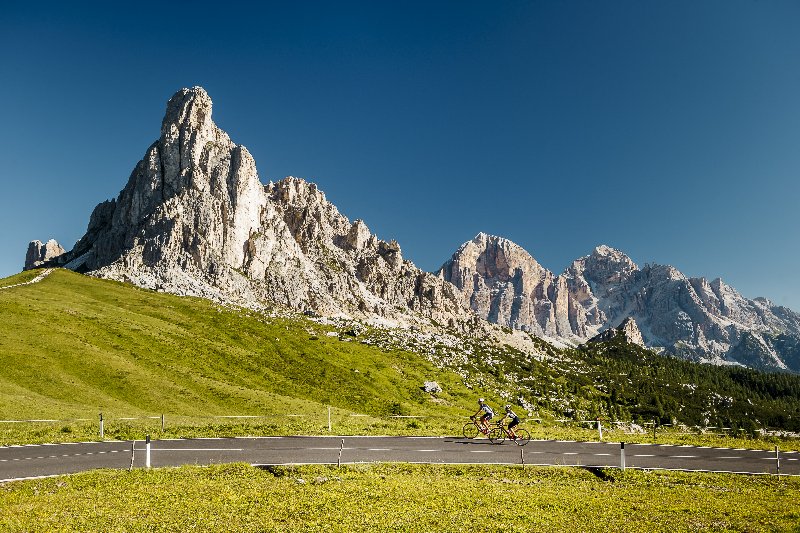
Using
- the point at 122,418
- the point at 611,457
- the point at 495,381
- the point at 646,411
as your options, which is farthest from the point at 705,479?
the point at 646,411

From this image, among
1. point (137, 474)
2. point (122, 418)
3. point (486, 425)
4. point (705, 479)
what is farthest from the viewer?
point (122, 418)

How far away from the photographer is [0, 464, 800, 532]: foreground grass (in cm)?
1781

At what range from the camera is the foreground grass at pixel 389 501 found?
17812 mm

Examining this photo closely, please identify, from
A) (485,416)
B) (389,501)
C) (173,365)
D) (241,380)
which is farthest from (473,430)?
(173,365)

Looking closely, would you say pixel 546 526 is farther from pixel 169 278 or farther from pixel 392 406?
pixel 169 278

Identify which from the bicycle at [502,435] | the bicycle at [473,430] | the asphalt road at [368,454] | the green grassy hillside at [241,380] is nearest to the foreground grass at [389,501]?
the asphalt road at [368,454]

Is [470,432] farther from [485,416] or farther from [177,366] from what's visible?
[177,366]

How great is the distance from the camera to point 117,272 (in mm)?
177250

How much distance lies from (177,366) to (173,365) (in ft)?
2.14

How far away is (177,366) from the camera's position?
77812mm

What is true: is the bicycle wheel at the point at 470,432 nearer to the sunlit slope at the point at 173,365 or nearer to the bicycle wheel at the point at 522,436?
the bicycle wheel at the point at 522,436

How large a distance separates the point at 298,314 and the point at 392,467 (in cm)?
17395

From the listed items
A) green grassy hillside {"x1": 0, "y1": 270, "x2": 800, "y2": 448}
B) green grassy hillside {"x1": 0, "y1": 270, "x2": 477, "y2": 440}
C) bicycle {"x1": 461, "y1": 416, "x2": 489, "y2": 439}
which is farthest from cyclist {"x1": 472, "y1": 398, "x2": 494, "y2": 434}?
green grassy hillside {"x1": 0, "y1": 270, "x2": 477, "y2": 440}

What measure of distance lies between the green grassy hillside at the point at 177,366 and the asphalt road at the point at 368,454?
13.4 meters
